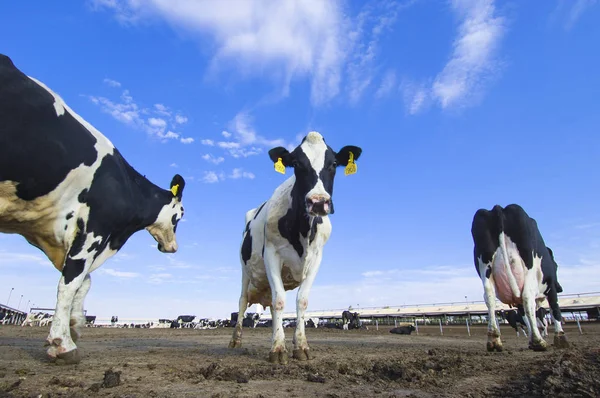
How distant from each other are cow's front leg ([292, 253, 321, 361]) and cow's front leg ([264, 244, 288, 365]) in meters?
0.28

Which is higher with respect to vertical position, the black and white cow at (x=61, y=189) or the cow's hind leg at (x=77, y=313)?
the black and white cow at (x=61, y=189)

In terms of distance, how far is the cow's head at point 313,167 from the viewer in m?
5.27

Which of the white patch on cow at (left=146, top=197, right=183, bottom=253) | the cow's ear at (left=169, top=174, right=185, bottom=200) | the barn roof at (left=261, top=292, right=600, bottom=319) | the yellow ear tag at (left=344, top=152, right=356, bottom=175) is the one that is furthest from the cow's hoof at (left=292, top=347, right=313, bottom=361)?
the barn roof at (left=261, top=292, right=600, bottom=319)

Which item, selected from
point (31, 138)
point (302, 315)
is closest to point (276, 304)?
point (302, 315)

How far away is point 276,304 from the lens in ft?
20.2

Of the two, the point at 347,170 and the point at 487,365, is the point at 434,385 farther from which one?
the point at 347,170

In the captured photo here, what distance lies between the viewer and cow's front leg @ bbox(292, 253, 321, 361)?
18.9 ft

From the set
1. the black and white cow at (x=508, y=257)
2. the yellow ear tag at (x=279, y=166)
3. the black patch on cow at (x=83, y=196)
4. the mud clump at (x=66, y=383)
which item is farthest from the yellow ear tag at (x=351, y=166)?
the mud clump at (x=66, y=383)

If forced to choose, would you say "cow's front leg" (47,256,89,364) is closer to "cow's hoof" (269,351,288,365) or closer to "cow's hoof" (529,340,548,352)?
"cow's hoof" (269,351,288,365)

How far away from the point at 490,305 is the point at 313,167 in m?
4.98

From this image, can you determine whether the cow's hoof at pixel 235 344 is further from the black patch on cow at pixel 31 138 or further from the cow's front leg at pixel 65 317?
the black patch on cow at pixel 31 138

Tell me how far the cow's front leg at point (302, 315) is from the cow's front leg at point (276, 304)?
28cm

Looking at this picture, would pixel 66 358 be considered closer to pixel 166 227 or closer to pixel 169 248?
pixel 166 227

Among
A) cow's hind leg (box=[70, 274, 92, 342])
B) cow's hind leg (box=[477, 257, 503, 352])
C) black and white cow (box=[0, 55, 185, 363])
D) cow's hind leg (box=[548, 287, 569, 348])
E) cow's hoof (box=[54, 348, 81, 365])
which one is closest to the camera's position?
black and white cow (box=[0, 55, 185, 363])
